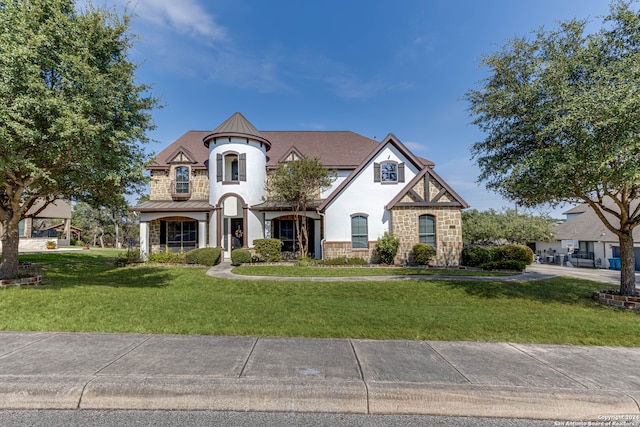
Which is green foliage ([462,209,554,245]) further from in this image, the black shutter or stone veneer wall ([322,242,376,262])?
the black shutter

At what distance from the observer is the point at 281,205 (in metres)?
18.9

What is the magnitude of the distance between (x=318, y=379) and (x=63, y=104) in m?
9.87

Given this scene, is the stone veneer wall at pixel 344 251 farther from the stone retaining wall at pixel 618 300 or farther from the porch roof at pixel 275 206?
the stone retaining wall at pixel 618 300

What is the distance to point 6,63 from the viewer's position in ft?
25.6

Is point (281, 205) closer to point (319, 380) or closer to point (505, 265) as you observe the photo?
point (505, 265)

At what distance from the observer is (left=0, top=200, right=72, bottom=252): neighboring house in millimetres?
33500

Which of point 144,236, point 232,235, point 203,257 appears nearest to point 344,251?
point 232,235

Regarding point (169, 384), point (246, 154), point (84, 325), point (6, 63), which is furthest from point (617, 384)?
point (246, 154)

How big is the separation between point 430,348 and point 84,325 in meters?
6.74

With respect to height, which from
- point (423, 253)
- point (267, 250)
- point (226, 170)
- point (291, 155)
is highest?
point (291, 155)

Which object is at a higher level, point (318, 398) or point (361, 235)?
point (361, 235)

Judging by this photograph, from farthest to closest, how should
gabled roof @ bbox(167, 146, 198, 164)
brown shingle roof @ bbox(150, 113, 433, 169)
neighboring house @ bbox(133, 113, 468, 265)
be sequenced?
gabled roof @ bbox(167, 146, 198, 164), brown shingle roof @ bbox(150, 113, 433, 169), neighboring house @ bbox(133, 113, 468, 265)

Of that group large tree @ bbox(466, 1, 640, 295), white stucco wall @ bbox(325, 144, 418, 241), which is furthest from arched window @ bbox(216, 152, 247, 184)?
large tree @ bbox(466, 1, 640, 295)

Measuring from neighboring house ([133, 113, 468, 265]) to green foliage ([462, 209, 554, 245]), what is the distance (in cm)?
1856
